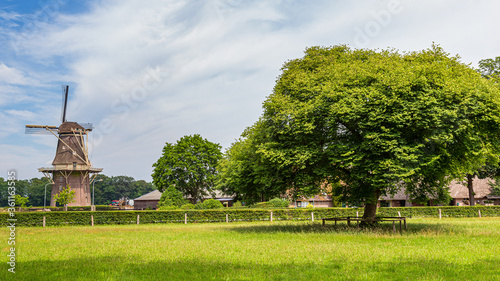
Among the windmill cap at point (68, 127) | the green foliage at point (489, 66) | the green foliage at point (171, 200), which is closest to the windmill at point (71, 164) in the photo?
the windmill cap at point (68, 127)

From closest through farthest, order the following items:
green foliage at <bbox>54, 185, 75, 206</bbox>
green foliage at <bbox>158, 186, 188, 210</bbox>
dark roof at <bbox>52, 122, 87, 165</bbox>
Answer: green foliage at <bbox>158, 186, 188, 210</bbox> < green foliage at <bbox>54, 185, 75, 206</bbox> < dark roof at <bbox>52, 122, 87, 165</bbox>

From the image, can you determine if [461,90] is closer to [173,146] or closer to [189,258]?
[189,258]

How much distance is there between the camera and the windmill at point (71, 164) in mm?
63781

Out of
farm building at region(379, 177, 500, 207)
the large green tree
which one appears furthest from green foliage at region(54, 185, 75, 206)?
farm building at region(379, 177, 500, 207)

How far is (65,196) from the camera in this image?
58656mm

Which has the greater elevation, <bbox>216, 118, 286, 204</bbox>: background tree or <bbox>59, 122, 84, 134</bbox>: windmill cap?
Result: <bbox>59, 122, 84, 134</bbox>: windmill cap

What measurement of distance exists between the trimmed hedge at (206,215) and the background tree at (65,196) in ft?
70.6

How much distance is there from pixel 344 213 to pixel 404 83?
90.3 ft

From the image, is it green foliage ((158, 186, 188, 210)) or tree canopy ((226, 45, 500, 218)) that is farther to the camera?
green foliage ((158, 186, 188, 210))

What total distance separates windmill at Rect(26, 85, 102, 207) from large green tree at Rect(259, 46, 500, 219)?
5051cm

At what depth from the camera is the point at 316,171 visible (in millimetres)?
22609

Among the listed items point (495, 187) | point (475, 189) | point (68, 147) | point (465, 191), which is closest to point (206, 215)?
point (68, 147)

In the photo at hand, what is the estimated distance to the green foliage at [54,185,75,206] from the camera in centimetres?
5847

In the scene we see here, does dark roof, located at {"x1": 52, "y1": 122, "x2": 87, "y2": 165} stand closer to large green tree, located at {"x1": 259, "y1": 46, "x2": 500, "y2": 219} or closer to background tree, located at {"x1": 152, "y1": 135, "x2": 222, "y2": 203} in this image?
background tree, located at {"x1": 152, "y1": 135, "x2": 222, "y2": 203}
